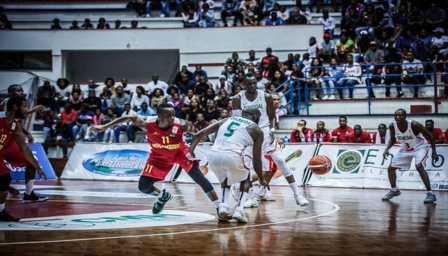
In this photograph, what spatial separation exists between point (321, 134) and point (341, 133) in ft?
2.12

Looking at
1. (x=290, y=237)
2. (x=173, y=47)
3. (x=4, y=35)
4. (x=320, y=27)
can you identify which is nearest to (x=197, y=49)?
(x=173, y=47)

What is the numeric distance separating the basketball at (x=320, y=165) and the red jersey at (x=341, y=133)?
1.42 meters

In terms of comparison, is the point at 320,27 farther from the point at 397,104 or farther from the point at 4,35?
the point at 4,35

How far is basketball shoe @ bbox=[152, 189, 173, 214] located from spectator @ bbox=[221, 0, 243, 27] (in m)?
17.9

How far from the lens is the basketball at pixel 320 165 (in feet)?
57.4

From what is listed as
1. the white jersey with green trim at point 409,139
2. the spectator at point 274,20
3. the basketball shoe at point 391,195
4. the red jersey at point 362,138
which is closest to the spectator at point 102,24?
the spectator at point 274,20

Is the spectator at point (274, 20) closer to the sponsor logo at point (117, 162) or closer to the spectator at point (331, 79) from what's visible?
the spectator at point (331, 79)

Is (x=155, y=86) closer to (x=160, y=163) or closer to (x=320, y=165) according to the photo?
(x=320, y=165)

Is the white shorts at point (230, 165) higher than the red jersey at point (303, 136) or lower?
lower

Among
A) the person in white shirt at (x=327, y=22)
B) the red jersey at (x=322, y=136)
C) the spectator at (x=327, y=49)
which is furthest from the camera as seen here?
the person in white shirt at (x=327, y=22)

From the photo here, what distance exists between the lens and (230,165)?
8.93 metres

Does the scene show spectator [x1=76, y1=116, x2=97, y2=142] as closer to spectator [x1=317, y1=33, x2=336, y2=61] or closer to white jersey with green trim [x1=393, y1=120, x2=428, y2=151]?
spectator [x1=317, y1=33, x2=336, y2=61]

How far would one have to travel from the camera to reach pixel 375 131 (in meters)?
20.0

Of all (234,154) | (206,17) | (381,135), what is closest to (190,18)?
(206,17)
